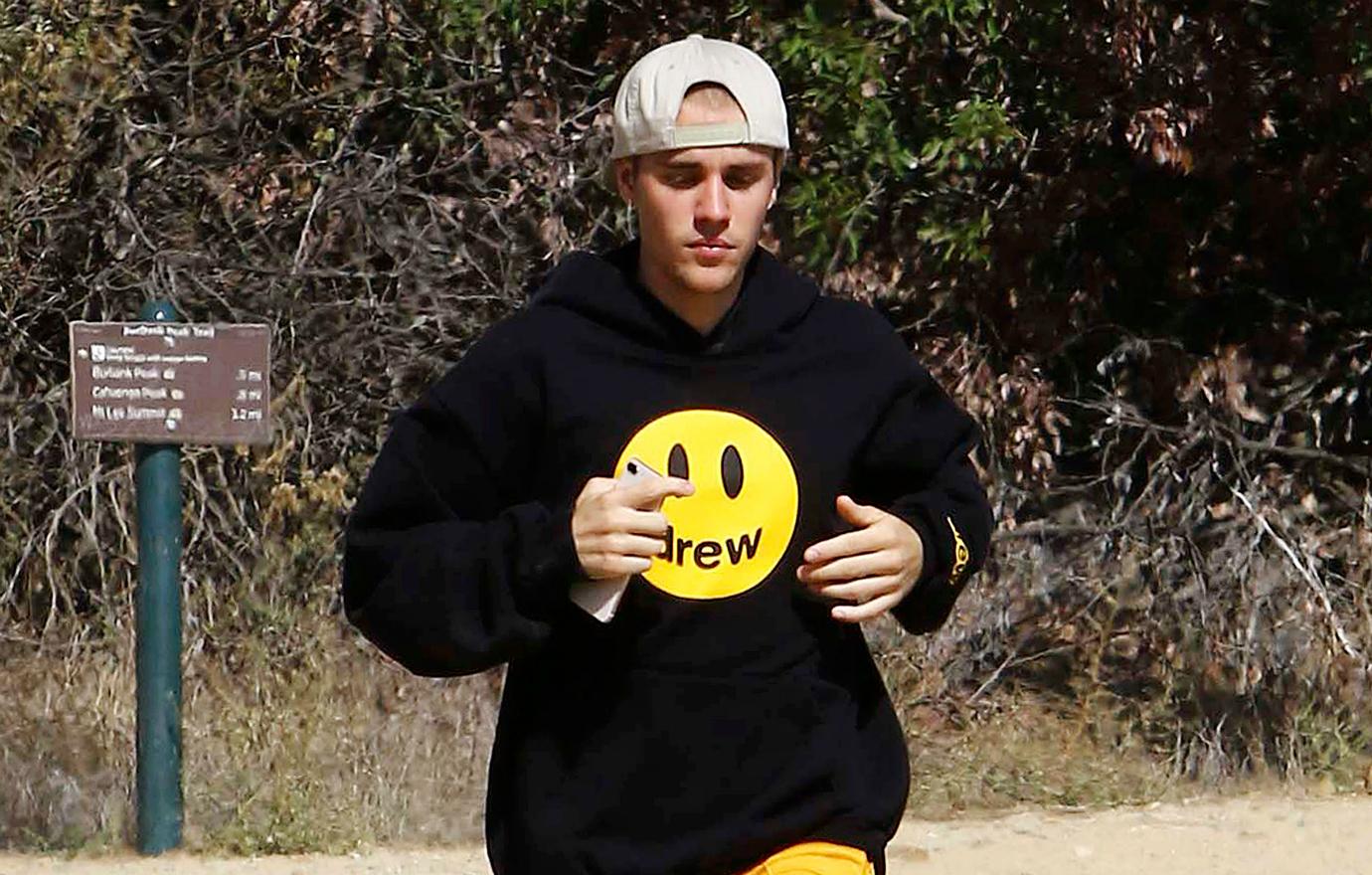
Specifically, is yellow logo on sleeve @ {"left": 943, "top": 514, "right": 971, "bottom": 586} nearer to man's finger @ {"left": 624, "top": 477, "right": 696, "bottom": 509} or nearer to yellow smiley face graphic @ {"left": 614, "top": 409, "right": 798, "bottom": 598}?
yellow smiley face graphic @ {"left": 614, "top": 409, "right": 798, "bottom": 598}

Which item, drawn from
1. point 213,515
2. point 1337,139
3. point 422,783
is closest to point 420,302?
point 213,515

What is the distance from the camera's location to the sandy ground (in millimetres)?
6172

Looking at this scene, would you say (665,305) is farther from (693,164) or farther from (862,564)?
(862,564)

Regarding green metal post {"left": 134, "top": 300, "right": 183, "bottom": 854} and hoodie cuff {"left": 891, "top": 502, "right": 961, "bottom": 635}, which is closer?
hoodie cuff {"left": 891, "top": 502, "right": 961, "bottom": 635}

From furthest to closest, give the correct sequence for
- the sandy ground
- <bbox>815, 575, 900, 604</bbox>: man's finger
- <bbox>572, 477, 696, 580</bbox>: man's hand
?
the sandy ground
<bbox>815, 575, 900, 604</bbox>: man's finger
<bbox>572, 477, 696, 580</bbox>: man's hand

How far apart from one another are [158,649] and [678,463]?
371 cm

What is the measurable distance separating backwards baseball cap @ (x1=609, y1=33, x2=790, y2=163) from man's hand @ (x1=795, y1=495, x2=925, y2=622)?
17.4 inches

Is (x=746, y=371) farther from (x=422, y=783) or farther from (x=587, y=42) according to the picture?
(x=587, y=42)

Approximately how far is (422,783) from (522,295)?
167cm

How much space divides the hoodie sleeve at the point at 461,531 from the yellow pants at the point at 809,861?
1.25 feet

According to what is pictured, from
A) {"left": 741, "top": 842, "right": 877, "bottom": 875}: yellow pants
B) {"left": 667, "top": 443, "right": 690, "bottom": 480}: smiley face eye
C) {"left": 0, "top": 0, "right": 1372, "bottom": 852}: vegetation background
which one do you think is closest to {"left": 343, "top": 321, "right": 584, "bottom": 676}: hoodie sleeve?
{"left": 667, "top": 443, "right": 690, "bottom": 480}: smiley face eye

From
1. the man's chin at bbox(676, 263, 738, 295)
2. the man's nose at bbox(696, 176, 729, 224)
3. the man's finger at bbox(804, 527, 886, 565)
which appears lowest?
the man's finger at bbox(804, 527, 886, 565)

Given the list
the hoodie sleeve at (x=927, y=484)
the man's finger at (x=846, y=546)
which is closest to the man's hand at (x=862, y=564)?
the man's finger at (x=846, y=546)

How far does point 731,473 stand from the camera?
9.43 feet
